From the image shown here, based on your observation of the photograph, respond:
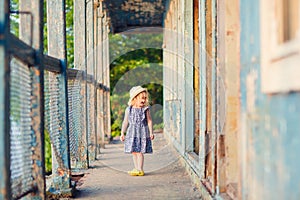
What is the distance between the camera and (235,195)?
3.61 meters

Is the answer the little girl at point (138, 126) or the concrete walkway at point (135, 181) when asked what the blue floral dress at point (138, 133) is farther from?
the concrete walkway at point (135, 181)

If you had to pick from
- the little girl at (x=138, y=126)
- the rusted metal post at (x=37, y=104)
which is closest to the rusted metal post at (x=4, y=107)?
the rusted metal post at (x=37, y=104)

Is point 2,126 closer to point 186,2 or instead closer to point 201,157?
point 201,157

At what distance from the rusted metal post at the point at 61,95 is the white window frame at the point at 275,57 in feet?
9.76

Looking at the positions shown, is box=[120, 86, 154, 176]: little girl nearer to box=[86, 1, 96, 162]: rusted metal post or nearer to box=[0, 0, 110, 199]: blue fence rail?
box=[0, 0, 110, 199]: blue fence rail

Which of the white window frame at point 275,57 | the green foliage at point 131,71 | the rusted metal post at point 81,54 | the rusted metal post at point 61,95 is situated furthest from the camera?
the green foliage at point 131,71

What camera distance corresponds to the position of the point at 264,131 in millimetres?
2553

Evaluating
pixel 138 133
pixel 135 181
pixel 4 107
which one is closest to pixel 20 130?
pixel 4 107

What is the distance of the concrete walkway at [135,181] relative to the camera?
5.22 metres

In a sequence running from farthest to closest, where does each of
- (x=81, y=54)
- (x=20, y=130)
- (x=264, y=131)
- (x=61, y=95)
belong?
(x=81, y=54) → (x=61, y=95) → (x=20, y=130) → (x=264, y=131)

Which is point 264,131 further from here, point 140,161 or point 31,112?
point 140,161

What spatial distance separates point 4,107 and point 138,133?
4.15 meters

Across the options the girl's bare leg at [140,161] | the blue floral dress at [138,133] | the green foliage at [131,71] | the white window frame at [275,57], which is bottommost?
the girl's bare leg at [140,161]

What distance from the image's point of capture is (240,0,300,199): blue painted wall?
2096mm
